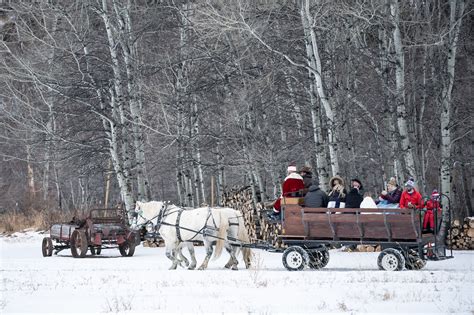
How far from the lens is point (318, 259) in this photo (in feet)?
67.6

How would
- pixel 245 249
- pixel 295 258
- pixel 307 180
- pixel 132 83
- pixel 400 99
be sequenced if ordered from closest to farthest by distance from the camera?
pixel 295 258
pixel 245 249
pixel 307 180
pixel 400 99
pixel 132 83

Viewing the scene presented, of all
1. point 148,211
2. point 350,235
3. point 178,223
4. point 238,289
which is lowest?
point 238,289

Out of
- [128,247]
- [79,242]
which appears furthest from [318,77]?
[79,242]

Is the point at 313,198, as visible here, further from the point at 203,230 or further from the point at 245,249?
the point at 203,230

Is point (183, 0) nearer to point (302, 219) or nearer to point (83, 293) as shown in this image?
point (302, 219)

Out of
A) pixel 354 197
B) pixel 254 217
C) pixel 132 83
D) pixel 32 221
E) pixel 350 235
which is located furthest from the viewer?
pixel 32 221

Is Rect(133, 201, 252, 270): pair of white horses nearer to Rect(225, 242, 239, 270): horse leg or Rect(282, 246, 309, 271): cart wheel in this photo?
Rect(225, 242, 239, 270): horse leg

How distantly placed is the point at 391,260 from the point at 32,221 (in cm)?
2732

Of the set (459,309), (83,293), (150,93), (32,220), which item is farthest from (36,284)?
(32,220)

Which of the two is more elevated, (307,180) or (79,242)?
(307,180)

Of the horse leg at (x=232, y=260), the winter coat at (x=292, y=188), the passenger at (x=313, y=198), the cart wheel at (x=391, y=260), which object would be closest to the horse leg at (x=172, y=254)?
the horse leg at (x=232, y=260)

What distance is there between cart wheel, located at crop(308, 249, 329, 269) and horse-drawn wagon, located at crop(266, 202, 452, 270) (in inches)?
1.5

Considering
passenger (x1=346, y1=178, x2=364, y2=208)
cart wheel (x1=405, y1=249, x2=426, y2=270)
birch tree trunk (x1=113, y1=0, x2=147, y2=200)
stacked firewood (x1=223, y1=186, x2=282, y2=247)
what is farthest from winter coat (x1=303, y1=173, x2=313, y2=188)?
birch tree trunk (x1=113, y1=0, x2=147, y2=200)

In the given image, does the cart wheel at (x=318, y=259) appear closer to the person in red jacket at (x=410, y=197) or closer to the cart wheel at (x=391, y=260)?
the cart wheel at (x=391, y=260)
